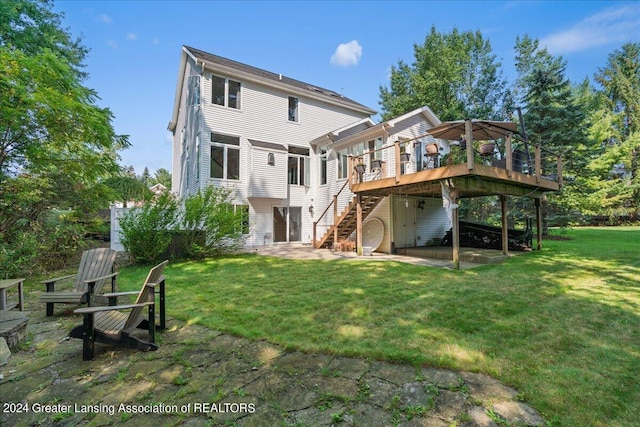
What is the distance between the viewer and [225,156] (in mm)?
13953

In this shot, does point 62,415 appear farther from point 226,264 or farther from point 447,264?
point 447,264

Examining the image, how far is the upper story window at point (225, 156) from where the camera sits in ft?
45.0

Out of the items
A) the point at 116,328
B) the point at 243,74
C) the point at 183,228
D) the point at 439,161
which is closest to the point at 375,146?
the point at 439,161

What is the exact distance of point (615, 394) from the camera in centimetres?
234

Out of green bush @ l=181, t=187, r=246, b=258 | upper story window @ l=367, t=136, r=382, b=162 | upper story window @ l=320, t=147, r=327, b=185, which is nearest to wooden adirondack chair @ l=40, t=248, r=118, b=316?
green bush @ l=181, t=187, r=246, b=258

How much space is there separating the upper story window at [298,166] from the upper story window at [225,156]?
2767mm

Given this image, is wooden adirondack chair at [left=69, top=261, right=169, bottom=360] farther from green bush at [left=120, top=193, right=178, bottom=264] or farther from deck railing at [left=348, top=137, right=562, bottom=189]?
deck railing at [left=348, top=137, right=562, bottom=189]

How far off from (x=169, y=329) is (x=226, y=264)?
16.7 ft

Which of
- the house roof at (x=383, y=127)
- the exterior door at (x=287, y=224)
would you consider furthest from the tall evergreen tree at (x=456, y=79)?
the exterior door at (x=287, y=224)

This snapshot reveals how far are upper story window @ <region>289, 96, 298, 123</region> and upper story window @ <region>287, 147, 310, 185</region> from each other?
1.72 m

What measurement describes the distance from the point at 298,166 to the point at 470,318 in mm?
13019

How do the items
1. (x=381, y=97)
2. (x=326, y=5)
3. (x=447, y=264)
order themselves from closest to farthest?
1. (x=447, y=264)
2. (x=326, y=5)
3. (x=381, y=97)

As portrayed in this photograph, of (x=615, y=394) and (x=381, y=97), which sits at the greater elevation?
(x=381, y=97)

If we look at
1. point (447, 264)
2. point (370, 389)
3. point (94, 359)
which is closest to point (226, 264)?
point (94, 359)
